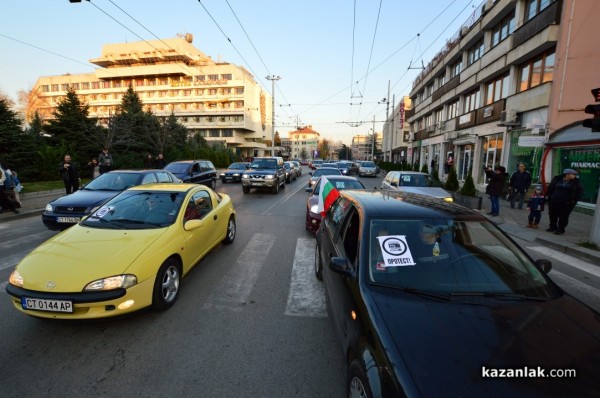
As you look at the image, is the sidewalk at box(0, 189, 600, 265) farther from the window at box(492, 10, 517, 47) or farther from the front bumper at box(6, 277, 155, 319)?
the window at box(492, 10, 517, 47)

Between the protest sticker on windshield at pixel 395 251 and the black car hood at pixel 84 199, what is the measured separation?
6.93 m

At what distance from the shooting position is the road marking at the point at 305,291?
12.8 feet

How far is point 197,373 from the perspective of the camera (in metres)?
2.75

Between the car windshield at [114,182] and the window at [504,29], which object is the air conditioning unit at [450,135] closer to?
the window at [504,29]

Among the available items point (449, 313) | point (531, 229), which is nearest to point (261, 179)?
point (531, 229)

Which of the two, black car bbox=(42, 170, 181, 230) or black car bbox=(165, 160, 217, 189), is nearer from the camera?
black car bbox=(42, 170, 181, 230)

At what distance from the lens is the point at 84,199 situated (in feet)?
23.4

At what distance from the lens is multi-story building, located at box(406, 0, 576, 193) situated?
1390 cm

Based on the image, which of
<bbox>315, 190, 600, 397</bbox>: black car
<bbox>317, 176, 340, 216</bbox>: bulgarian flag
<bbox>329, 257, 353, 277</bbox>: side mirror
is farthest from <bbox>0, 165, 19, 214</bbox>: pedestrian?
<bbox>329, 257, 353, 277</bbox>: side mirror

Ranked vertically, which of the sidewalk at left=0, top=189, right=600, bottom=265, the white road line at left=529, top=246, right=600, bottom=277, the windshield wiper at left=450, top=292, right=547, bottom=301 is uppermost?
the windshield wiper at left=450, top=292, right=547, bottom=301

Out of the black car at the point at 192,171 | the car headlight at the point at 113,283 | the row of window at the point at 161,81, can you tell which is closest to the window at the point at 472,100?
the black car at the point at 192,171

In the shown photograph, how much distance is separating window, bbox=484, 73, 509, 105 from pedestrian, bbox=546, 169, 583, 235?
40.5 feet

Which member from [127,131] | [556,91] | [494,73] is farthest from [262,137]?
[556,91]

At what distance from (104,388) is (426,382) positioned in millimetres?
2606
